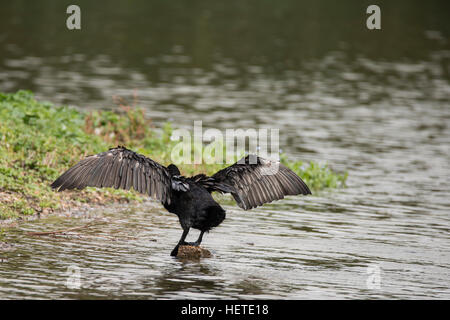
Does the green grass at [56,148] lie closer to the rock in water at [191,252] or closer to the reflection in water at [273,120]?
the reflection in water at [273,120]

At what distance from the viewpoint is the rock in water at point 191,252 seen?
1018 cm

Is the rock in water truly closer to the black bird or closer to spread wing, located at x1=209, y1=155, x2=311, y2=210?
the black bird

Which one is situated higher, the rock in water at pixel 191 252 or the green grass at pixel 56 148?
the green grass at pixel 56 148

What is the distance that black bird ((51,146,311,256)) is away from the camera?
9.42m

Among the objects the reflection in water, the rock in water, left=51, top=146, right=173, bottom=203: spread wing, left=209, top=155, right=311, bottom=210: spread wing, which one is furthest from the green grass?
left=209, top=155, right=311, bottom=210: spread wing

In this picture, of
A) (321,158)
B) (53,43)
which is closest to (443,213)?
(321,158)

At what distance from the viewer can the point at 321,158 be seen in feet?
57.1

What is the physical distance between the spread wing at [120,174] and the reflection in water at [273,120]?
925 millimetres

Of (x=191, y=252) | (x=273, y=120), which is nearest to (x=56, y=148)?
(x=191, y=252)

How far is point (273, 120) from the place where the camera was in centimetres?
2078

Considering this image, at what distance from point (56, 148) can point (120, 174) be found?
420 centimetres

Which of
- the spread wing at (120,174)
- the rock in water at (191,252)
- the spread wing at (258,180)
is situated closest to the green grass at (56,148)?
the spread wing at (120,174)

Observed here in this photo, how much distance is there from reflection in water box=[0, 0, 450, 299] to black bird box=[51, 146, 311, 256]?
65cm

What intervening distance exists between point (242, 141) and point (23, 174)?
692 cm
